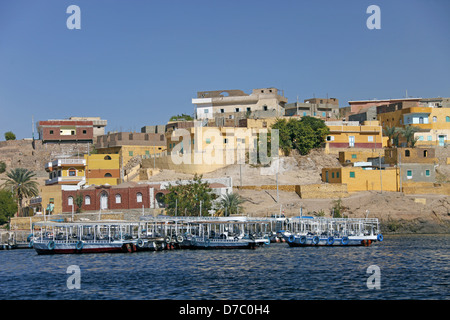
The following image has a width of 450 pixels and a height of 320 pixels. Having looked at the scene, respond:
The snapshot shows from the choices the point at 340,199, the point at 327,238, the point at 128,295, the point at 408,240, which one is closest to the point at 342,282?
the point at 128,295

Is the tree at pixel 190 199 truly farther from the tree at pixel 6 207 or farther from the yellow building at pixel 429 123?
the yellow building at pixel 429 123

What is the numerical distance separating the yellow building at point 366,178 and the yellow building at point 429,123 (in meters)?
16.2

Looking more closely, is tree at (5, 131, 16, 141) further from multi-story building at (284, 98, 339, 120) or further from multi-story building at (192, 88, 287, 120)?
multi-story building at (284, 98, 339, 120)

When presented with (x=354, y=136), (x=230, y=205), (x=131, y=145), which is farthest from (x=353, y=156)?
(x=131, y=145)

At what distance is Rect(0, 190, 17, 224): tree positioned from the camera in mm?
83688

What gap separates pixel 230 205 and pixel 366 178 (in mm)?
17396

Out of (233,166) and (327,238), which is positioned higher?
(233,166)

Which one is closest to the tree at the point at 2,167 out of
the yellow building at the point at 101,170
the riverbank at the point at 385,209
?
the yellow building at the point at 101,170

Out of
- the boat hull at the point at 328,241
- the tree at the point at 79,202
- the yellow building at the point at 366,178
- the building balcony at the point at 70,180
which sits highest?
the building balcony at the point at 70,180

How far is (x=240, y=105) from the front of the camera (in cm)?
10119

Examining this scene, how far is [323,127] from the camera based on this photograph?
91.2 m

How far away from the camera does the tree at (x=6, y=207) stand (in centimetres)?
8369
